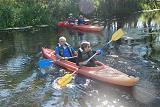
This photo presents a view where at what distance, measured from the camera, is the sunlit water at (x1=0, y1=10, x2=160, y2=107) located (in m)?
9.58

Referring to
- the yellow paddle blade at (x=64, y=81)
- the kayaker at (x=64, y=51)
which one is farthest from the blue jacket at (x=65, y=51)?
the yellow paddle blade at (x=64, y=81)

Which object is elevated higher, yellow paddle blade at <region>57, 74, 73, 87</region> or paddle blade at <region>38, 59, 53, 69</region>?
paddle blade at <region>38, 59, 53, 69</region>

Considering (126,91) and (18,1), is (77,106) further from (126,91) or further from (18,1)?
(18,1)

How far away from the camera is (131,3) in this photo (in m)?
42.2

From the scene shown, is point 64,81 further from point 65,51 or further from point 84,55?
point 65,51

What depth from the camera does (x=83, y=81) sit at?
11.5 metres

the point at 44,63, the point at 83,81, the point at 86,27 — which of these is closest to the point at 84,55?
the point at 83,81

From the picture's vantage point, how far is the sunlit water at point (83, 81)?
958 cm

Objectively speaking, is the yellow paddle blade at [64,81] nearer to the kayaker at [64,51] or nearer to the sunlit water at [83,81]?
the sunlit water at [83,81]

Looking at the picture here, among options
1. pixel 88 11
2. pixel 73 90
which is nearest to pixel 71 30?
pixel 88 11

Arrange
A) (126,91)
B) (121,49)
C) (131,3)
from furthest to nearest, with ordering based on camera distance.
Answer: (131,3) → (121,49) → (126,91)

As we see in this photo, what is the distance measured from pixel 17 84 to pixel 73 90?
2.15m

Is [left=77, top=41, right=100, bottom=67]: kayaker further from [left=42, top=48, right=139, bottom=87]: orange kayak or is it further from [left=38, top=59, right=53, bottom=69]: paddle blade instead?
[left=38, top=59, right=53, bottom=69]: paddle blade

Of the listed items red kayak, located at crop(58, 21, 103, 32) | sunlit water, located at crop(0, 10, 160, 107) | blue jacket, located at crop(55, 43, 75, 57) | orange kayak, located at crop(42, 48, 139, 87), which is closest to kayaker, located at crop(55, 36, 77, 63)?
blue jacket, located at crop(55, 43, 75, 57)
